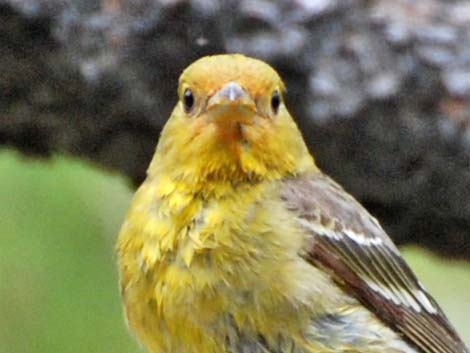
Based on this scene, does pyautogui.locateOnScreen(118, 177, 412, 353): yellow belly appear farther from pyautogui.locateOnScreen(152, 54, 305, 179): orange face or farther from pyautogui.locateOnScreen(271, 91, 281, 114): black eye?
pyautogui.locateOnScreen(271, 91, 281, 114): black eye

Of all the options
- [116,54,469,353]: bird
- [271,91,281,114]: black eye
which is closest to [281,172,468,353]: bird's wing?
[116,54,469,353]: bird

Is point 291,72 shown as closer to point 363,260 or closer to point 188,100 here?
point 188,100

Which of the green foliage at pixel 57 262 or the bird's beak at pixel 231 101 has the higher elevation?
the bird's beak at pixel 231 101

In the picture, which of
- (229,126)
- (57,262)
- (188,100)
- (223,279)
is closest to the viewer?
(223,279)

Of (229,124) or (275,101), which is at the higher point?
(275,101)

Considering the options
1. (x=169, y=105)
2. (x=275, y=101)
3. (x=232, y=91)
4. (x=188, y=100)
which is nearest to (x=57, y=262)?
(x=169, y=105)

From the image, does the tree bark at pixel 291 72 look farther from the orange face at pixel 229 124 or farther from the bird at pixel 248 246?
the orange face at pixel 229 124

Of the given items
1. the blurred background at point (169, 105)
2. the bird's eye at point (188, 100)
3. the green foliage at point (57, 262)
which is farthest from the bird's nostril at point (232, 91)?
the green foliage at point (57, 262)

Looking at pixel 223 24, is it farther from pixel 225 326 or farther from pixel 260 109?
pixel 225 326
